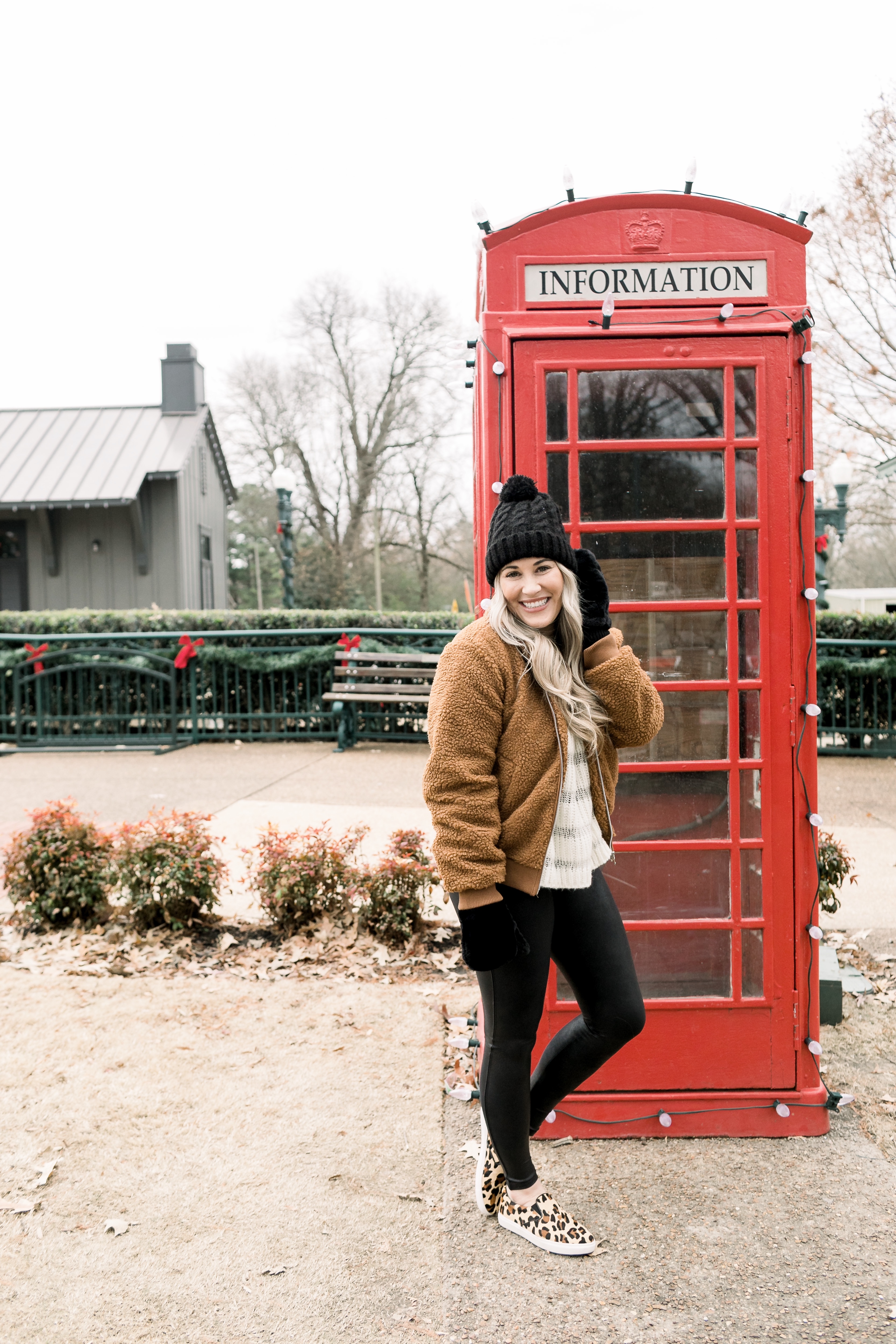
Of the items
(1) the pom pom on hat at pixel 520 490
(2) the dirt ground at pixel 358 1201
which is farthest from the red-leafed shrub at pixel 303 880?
(1) the pom pom on hat at pixel 520 490

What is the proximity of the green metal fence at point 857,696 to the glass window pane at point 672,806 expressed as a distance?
25.3ft

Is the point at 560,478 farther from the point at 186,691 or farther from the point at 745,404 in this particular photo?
the point at 186,691

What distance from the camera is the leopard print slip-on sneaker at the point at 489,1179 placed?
9.30 feet

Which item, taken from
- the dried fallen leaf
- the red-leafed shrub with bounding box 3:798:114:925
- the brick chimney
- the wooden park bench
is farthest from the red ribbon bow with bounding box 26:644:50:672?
the brick chimney

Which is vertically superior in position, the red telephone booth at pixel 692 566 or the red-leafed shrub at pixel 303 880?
the red telephone booth at pixel 692 566

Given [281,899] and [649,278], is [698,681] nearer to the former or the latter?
[649,278]

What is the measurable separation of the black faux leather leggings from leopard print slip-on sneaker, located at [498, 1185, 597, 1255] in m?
0.06

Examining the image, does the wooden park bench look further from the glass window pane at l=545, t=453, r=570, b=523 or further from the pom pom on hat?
the pom pom on hat

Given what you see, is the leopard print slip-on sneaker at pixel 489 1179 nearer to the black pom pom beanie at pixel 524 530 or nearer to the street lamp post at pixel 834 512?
the black pom pom beanie at pixel 524 530

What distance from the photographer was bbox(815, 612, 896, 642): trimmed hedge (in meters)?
10.8

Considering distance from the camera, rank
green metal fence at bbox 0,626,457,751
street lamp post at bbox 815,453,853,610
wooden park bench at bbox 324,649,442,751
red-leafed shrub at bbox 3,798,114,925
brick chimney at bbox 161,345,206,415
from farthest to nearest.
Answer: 1. brick chimney at bbox 161,345,206,415
2. street lamp post at bbox 815,453,853,610
3. green metal fence at bbox 0,626,457,751
4. wooden park bench at bbox 324,649,442,751
5. red-leafed shrub at bbox 3,798,114,925

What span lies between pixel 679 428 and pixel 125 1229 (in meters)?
2.83

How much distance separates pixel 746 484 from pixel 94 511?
18.7 meters

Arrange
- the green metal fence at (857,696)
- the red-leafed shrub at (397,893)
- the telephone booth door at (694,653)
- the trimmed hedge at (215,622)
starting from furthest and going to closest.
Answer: the trimmed hedge at (215,622) → the green metal fence at (857,696) → the red-leafed shrub at (397,893) → the telephone booth door at (694,653)
